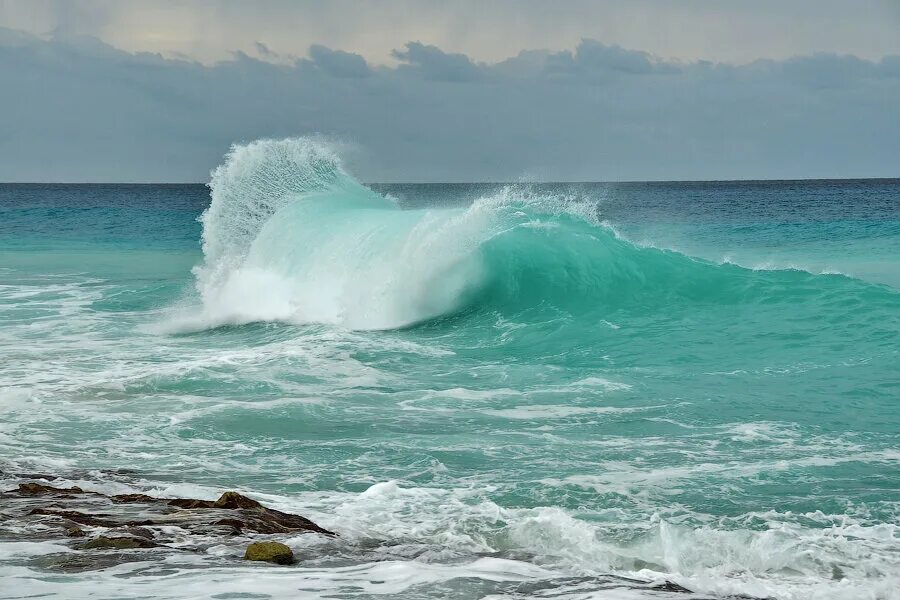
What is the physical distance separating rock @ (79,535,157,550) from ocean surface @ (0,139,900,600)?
31 centimetres

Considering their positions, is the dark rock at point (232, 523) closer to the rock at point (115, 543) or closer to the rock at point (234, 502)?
the rock at point (234, 502)

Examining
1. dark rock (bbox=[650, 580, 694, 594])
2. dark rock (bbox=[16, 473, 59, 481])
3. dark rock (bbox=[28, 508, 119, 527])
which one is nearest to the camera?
dark rock (bbox=[650, 580, 694, 594])

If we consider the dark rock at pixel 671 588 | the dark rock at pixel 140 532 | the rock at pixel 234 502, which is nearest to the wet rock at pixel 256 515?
the rock at pixel 234 502

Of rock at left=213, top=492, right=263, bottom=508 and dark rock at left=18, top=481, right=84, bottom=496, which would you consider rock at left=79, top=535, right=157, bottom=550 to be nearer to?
rock at left=213, top=492, right=263, bottom=508

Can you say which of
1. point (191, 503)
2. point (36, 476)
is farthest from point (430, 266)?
point (191, 503)

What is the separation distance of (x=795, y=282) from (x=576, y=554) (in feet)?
43.1

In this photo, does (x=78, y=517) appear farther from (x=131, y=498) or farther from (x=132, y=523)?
(x=131, y=498)

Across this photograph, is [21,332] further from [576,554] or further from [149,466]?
[576,554]

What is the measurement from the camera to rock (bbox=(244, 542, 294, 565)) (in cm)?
573

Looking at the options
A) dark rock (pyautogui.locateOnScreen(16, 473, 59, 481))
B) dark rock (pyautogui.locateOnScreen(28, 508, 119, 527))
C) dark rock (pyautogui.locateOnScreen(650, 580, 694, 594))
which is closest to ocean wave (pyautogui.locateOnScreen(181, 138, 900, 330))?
dark rock (pyautogui.locateOnScreen(16, 473, 59, 481))

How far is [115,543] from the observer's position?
584cm

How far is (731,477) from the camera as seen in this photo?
7797mm

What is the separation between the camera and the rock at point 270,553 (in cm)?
573

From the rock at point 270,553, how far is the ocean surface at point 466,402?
0.32ft
